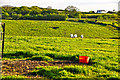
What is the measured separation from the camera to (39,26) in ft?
151

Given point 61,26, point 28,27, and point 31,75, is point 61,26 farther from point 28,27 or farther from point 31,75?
point 31,75

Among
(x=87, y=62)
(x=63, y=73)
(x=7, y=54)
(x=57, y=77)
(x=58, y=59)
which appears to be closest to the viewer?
(x=57, y=77)

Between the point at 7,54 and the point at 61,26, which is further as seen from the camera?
the point at 61,26

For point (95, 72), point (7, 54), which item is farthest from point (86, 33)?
point (95, 72)

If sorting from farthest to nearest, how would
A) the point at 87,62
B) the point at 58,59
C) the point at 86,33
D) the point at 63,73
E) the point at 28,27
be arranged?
the point at 28,27, the point at 86,33, the point at 58,59, the point at 87,62, the point at 63,73

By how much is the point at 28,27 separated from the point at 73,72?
3694cm

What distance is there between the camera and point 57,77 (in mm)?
8125

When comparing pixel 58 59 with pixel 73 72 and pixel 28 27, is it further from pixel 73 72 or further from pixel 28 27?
pixel 28 27

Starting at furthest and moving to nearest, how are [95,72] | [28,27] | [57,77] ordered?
[28,27], [95,72], [57,77]

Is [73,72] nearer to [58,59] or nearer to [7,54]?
[58,59]

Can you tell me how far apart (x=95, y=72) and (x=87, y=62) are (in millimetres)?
1775

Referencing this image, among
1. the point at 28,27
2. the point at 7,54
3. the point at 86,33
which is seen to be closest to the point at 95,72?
the point at 7,54

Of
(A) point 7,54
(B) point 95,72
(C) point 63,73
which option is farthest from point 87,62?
(A) point 7,54

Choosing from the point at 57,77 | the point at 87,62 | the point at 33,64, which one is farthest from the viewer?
the point at 87,62
